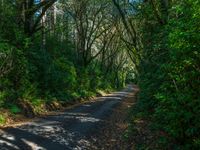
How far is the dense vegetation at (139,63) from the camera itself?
8578mm

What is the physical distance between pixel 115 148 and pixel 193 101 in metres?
5.57

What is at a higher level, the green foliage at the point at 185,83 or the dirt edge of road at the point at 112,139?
the green foliage at the point at 185,83

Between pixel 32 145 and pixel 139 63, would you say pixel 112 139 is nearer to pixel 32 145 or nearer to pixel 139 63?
pixel 32 145

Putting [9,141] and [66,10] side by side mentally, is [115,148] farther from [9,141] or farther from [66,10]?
[66,10]

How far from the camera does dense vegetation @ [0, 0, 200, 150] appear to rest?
8578mm

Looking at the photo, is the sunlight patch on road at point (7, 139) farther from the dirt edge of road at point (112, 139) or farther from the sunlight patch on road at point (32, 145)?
the dirt edge of road at point (112, 139)

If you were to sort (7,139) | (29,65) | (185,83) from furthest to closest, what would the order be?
1. (29,65)
2. (7,139)
3. (185,83)

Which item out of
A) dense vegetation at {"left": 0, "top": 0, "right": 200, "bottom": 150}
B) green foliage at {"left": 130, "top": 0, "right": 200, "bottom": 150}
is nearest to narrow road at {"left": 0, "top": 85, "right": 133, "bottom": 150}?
dense vegetation at {"left": 0, "top": 0, "right": 200, "bottom": 150}

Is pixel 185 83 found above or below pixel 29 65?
below

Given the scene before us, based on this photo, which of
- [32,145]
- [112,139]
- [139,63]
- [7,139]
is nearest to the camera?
[32,145]

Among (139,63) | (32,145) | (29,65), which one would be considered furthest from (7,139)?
(139,63)

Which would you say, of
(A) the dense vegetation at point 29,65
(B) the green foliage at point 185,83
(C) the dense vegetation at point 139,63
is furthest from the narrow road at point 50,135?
(B) the green foliage at point 185,83

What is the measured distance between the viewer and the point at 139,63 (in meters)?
28.9

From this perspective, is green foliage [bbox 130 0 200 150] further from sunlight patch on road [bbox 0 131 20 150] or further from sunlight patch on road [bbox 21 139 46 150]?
sunlight patch on road [bbox 0 131 20 150]
